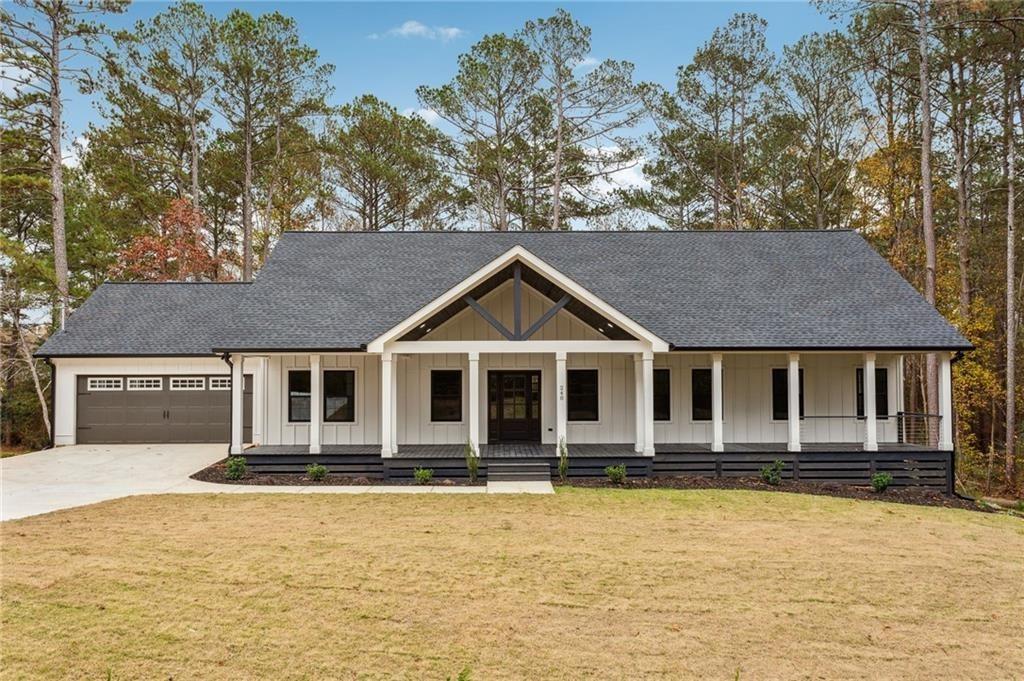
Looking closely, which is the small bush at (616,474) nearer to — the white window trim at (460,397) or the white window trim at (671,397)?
the white window trim at (671,397)

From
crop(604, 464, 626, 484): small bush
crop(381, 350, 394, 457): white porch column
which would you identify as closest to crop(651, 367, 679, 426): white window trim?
crop(604, 464, 626, 484): small bush

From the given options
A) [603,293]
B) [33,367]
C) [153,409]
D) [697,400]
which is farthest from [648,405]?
[33,367]

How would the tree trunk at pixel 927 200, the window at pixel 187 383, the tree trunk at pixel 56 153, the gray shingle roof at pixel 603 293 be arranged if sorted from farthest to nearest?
the tree trunk at pixel 56 153, the window at pixel 187 383, the tree trunk at pixel 927 200, the gray shingle roof at pixel 603 293

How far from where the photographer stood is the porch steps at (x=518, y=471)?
1225 centimetres

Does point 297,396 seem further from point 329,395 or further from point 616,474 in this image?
point 616,474

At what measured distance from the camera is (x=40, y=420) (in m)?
19.8

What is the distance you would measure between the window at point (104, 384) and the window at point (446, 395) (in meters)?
9.77

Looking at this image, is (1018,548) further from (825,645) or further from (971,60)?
(971,60)

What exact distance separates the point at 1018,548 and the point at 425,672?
335 inches

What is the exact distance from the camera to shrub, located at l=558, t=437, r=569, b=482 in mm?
12188

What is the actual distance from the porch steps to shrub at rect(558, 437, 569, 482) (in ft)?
0.86

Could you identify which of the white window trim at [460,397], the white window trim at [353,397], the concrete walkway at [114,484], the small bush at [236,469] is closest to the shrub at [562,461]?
the concrete walkway at [114,484]

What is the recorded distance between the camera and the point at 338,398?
14320 millimetres

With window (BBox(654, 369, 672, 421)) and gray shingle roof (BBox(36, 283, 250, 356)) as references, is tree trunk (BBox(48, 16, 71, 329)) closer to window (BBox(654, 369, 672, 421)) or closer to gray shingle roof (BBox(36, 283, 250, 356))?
gray shingle roof (BBox(36, 283, 250, 356))
